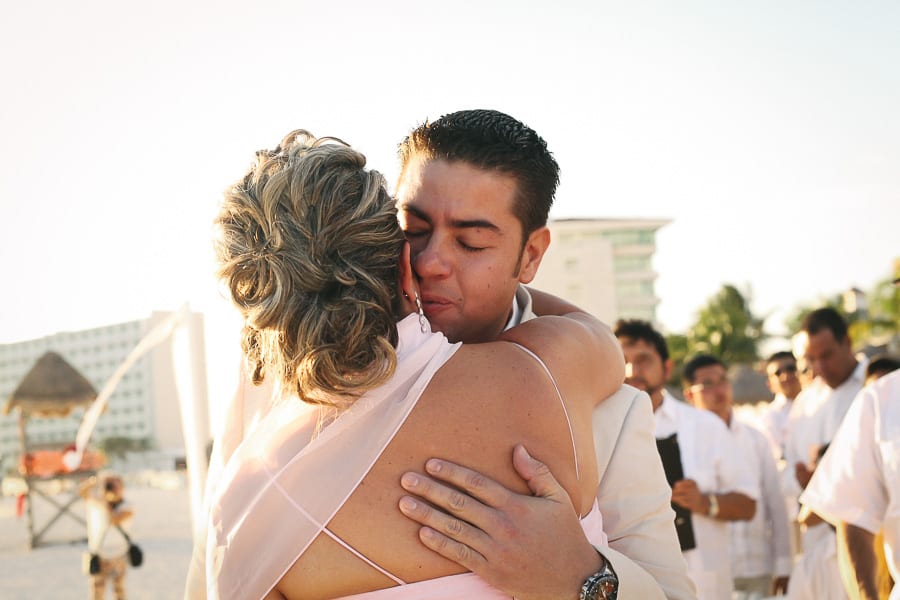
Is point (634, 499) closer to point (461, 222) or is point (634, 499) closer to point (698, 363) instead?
point (461, 222)

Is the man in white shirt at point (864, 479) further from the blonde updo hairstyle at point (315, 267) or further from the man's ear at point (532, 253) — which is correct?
the blonde updo hairstyle at point (315, 267)

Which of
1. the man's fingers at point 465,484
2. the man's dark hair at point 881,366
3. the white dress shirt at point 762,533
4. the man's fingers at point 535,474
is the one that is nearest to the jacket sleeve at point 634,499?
the man's fingers at point 535,474

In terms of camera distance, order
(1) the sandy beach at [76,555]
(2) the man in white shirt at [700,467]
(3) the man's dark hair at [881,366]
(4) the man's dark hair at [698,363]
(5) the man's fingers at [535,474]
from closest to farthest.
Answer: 1. (5) the man's fingers at [535,474]
2. (2) the man in white shirt at [700,467]
3. (3) the man's dark hair at [881,366]
4. (4) the man's dark hair at [698,363]
5. (1) the sandy beach at [76,555]

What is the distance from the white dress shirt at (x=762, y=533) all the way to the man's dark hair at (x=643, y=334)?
72.9 inches

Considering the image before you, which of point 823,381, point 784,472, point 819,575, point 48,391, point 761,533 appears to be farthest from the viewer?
point 48,391

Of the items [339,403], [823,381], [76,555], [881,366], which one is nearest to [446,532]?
[339,403]

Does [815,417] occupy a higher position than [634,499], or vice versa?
[634,499]

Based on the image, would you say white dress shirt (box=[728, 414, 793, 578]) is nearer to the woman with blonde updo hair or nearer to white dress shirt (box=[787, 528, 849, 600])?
white dress shirt (box=[787, 528, 849, 600])

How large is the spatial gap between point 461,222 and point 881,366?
5625 millimetres

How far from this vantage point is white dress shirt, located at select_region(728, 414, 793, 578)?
7.86 meters

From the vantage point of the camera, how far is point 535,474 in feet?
7.02

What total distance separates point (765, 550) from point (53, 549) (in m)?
13.2

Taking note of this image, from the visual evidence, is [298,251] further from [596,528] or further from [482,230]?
[596,528]

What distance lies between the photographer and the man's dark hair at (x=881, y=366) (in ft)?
23.1
